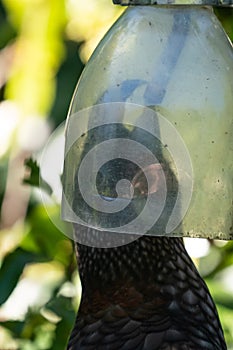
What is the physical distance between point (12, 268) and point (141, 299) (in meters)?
0.62

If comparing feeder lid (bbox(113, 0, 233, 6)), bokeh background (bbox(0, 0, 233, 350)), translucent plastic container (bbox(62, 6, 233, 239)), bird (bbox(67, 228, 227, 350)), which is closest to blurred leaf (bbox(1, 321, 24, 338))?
bokeh background (bbox(0, 0, 233, 350))

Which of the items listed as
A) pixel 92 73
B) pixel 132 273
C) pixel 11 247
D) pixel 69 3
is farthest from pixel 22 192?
pixel 92 73

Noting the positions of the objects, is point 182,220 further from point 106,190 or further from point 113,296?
point 113,296

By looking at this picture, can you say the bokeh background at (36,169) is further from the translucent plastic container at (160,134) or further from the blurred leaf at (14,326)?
the translucent plastic container at (160,134)

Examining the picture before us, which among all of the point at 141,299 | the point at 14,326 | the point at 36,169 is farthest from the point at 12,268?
the point at 141,299

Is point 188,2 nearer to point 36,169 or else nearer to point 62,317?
point 36,169

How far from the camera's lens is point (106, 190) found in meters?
2.03

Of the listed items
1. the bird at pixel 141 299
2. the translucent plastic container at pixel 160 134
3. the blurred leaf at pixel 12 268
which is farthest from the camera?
the blurred leaf at pixel 12 268

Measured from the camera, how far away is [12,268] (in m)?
3.02

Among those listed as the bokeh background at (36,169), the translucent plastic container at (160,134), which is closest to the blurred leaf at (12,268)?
the bokeh background at (36,169)

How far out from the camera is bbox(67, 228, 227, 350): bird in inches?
94.6

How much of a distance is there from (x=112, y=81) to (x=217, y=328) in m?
0.63

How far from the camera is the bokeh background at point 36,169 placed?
9.92 ft

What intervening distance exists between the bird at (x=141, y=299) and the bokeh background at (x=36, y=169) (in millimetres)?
440
